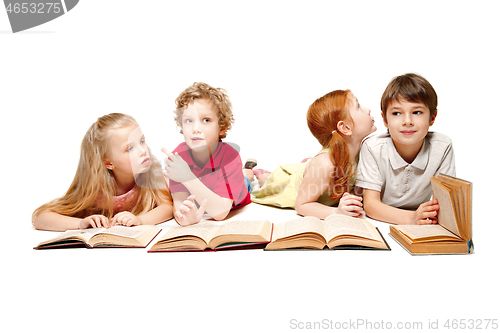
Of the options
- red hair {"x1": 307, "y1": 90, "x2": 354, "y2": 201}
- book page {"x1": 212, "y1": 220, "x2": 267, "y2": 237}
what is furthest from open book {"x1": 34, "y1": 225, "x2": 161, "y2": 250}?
red hair {"x1": 307, "y1": 90, "x2": 354, "y2": 201}

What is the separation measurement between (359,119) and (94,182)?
2.22 meters

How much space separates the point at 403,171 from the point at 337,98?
80cm

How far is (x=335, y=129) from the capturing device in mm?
3193

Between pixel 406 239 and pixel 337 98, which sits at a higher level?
pixel 337 98

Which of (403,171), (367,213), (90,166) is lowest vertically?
(367,213)

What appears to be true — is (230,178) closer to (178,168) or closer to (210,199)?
(210,199)

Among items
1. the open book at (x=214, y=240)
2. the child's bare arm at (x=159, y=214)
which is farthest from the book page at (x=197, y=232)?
the child's bare arm at (x=159, y=214)

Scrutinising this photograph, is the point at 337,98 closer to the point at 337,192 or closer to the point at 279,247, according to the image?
the point at 337,192

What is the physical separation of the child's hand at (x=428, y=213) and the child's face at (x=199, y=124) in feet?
5.54

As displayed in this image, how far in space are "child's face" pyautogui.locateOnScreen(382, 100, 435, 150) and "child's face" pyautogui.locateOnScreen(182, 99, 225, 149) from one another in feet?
4.62

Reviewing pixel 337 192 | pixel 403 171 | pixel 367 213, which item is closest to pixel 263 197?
pixel 337 192

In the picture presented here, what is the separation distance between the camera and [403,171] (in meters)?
3.06

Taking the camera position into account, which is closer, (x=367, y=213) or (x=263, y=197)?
(x=367, y=213)

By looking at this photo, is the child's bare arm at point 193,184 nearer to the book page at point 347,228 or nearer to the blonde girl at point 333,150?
the blonde girl at point 333,150
